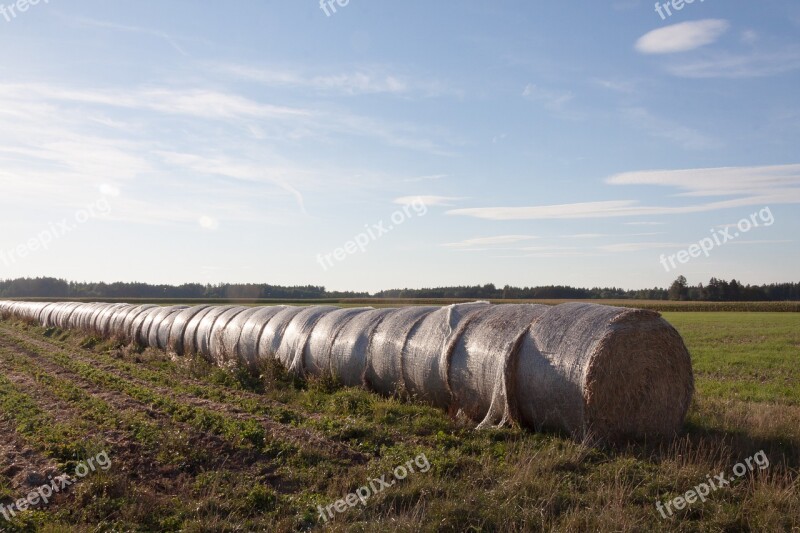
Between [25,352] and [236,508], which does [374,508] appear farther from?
[25,352]

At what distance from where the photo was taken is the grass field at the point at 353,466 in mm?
5758

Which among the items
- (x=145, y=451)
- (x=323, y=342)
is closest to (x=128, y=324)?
(x=323, y=342)

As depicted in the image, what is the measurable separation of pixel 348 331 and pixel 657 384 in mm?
5923

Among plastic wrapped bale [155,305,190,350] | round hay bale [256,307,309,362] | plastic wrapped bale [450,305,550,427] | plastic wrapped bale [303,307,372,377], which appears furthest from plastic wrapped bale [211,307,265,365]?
plastic wrapped bale [450,305,550,427]

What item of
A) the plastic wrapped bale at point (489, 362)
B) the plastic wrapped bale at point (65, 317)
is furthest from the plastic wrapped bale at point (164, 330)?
the plastic wrapped bale at point (65, 317)

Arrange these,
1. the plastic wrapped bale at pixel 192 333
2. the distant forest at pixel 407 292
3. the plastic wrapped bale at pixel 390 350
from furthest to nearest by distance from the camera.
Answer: the distant forest at pixel 407 292
the plastic wrapped bale at pixel 192 333
the plastic wrapped bale at pixel 390 350

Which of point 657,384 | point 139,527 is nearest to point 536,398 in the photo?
point 657,384

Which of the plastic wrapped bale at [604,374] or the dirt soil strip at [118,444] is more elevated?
the plastic wrapped bale at [604,374]

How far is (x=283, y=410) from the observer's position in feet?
33.6

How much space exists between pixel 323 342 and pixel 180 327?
354 inches

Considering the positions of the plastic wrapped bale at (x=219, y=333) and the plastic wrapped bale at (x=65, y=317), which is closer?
the plastic wrapped bale at (x=219, y=333)

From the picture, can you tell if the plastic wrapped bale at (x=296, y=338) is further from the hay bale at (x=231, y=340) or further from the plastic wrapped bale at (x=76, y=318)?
the plastic wrapped bale at (x=76, y=318)

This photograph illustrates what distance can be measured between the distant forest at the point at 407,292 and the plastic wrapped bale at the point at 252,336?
58567mm

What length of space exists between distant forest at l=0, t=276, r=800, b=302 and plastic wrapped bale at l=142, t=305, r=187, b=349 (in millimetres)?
53320
